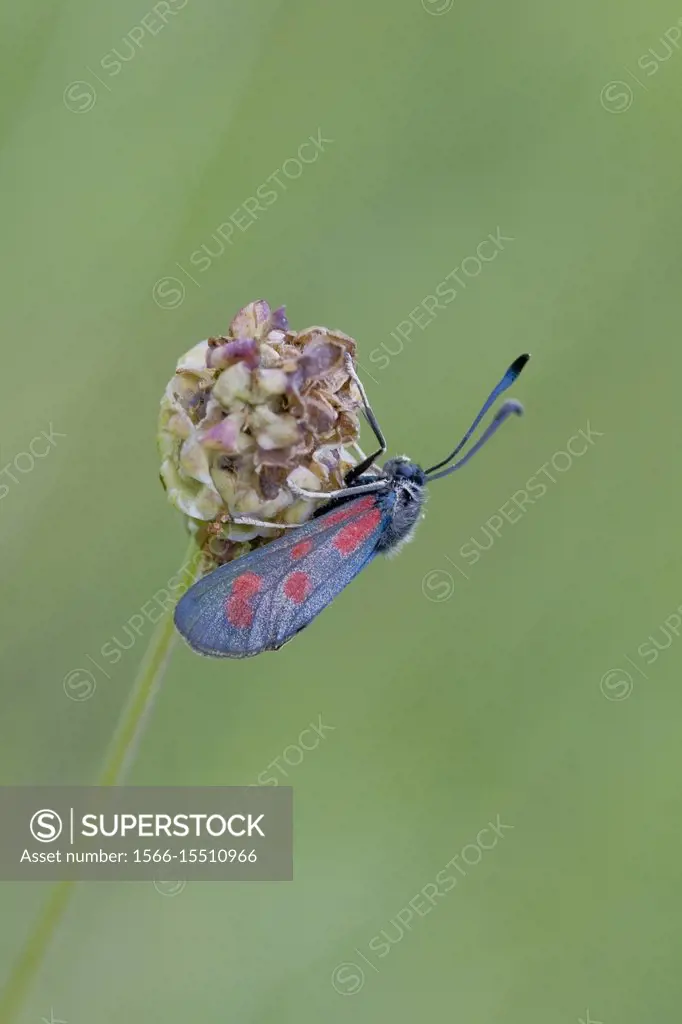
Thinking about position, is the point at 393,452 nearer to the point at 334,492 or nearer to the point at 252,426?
the point at 334,492

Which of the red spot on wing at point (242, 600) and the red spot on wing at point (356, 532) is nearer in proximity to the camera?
the red spot on wing at point (242, 600)

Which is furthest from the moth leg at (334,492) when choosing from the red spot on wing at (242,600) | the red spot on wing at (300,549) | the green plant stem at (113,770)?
the green plant stem at (113,770)

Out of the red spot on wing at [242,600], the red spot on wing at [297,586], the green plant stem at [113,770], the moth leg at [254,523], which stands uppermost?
the moth leg at [254,523]

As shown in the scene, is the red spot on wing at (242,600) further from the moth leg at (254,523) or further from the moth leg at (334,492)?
the moth leg at (334,492)

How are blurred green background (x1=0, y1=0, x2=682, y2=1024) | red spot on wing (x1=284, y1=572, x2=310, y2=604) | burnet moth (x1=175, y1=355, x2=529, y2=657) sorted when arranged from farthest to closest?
1. blurred green background (x1=0, y1=0, x2=682, y2=1024)
2. red spot on wing (x1=284, y1=572, x2=310, y2=604)
3. burnet moth (x1=175, y1=355, x2=529, y2=657)

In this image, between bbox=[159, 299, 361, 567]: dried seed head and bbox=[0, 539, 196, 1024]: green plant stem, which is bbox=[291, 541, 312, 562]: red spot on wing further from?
bbox=[0, 539, 196, 1024]: green plant stem

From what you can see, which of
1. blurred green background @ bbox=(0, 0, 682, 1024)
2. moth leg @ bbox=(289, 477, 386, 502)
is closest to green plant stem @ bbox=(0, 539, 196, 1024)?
moth leg @ bbox=(289, 477, 386, 502)

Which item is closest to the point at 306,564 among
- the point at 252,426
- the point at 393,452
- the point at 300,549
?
the point at 300,549
